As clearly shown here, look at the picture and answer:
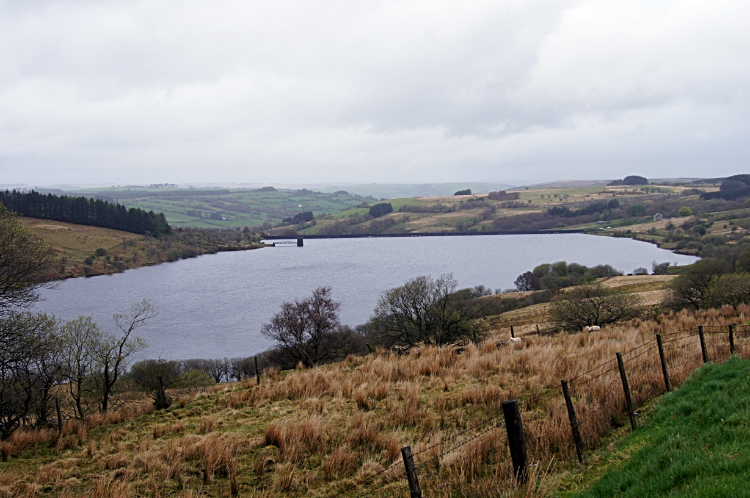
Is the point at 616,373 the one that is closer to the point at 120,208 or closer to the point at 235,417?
the point at 235,417

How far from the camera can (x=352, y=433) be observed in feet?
27.1

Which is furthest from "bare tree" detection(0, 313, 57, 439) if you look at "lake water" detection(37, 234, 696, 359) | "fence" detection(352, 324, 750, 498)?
"lake water" detection(37, 234, 696, 359)

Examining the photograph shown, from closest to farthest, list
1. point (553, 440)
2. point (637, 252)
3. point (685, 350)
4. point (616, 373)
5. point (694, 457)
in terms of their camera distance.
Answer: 1. point (694, 457)
2. point (553, 440)
3. point (616, 373)
4. point (685, 350)
5. point (637, 252)

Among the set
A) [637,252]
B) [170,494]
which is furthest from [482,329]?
[637,252]

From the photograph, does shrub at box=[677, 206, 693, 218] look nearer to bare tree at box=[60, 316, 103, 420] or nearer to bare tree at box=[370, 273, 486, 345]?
bare tree at box=[370, 273, 486, 345]

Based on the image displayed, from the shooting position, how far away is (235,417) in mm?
11281

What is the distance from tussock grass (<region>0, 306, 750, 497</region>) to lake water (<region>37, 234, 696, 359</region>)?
42.8m

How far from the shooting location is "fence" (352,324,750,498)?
5.08m

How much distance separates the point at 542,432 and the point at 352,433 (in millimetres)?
3281

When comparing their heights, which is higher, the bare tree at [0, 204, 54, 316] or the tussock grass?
the bare tree at [0, 204, 54, 316]

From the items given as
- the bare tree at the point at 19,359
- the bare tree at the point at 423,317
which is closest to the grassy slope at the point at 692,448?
the bare tree at the point at 19,359

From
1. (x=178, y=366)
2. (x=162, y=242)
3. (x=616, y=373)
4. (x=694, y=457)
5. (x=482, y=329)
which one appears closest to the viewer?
(x=694, y=457)

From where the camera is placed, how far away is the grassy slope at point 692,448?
13.8ft

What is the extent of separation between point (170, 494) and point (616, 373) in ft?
27.7
